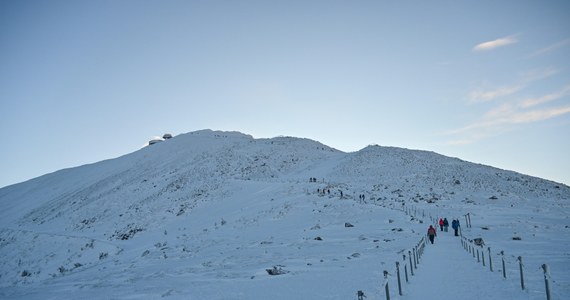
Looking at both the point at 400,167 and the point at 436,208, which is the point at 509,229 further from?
the point at 400,167

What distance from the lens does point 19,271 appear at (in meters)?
38.5

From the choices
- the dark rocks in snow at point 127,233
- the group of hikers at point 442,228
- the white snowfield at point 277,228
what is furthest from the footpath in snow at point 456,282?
the dark rocks in snow at point 127,233

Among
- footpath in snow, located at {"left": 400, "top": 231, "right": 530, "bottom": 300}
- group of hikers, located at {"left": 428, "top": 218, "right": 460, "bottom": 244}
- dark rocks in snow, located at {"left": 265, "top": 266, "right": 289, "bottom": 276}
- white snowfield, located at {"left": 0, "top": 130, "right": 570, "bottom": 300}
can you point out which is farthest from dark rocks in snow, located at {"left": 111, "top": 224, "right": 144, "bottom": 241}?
footpath in snow, located at {"left": 400, "top": 231, "right": 530, "bottom": 300}

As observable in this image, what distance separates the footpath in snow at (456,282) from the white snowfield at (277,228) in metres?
0.07

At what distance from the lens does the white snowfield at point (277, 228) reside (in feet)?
52.5

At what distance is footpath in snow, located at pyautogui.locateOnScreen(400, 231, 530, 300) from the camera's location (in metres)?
11.4

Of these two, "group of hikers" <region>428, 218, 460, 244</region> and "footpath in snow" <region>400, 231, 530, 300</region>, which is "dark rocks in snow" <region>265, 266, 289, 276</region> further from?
"group of hikers" <region>428, 218, 460, 244</region>

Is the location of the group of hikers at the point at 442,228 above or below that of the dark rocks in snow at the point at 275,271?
above

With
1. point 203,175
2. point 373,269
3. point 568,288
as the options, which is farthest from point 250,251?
point 203,175

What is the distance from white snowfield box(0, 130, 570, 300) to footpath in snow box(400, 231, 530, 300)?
7 centimetres

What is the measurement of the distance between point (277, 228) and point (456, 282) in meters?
22.0

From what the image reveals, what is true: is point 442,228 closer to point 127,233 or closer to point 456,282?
point 456,282

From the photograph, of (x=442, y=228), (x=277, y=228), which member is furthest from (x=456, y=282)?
(x=277, y=228)

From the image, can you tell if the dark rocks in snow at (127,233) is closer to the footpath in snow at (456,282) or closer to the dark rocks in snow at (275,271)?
the dark rocks in snow at (275,271)
